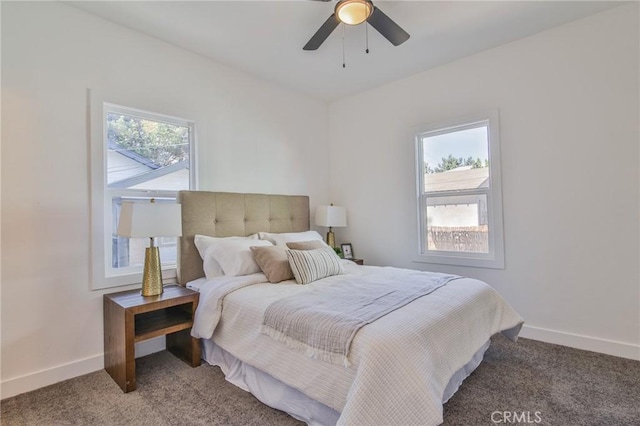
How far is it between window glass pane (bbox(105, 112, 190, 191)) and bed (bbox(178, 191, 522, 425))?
286 millimetres

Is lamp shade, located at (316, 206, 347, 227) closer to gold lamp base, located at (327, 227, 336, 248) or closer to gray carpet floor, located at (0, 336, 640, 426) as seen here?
gold lamp base, located at (327, 227, 336, 248)

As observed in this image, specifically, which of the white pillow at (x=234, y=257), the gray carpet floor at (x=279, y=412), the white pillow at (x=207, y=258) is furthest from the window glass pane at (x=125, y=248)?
the gray carpet floor at (x=279, y=412)

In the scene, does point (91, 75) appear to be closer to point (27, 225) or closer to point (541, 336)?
point (27, 225)

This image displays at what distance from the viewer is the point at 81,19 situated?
7.79ft

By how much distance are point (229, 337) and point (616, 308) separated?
2.99m

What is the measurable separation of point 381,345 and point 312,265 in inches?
47.8

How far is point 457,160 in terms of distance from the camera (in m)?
3.36

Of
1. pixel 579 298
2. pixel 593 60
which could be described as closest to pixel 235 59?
pixel 593 60

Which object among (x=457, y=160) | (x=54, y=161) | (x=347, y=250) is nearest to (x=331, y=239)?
(x=347, y=250)

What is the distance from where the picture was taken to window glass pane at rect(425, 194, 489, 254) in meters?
3.19

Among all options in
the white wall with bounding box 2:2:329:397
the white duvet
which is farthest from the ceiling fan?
the white duvet

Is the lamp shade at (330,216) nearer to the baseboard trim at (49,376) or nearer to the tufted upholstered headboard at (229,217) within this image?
the tufted upholstered headboard at (229,217)

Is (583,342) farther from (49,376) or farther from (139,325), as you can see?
(49,376)

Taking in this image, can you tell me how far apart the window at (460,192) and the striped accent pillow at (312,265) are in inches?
51.0
